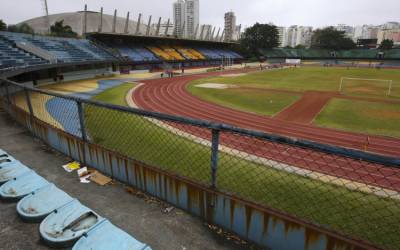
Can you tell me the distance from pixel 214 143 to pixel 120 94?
989 inches

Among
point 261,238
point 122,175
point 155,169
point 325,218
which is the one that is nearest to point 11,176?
point 122,175

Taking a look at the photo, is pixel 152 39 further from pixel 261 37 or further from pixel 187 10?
pixel 187 10

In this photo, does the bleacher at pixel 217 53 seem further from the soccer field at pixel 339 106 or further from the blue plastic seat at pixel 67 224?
the blue plastic seat at pixel 67 224

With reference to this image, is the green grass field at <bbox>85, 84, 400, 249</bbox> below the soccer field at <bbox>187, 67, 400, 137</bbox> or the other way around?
below

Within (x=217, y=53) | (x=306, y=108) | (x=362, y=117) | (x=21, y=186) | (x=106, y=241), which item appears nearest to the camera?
(x=106, y=241)

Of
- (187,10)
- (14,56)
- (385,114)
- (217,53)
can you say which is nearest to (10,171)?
(385,114)

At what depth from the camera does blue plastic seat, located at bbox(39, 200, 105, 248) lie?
3.18m

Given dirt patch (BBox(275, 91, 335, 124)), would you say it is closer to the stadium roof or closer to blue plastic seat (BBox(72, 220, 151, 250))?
blue plastic seat (BBox(72, 220, 151, 250))

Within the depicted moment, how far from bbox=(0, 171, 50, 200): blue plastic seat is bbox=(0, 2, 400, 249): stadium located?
3 centimetres

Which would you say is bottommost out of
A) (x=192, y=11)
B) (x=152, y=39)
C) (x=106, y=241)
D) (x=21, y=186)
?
(x=106, y=241)

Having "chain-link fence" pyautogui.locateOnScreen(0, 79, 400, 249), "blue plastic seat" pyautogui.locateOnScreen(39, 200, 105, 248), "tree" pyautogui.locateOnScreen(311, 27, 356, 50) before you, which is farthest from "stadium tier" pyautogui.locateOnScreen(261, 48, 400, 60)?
"blue plastic seat" pyautogui.locateOnScreen(39, 200, 105, 248)

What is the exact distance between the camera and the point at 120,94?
26.8 m

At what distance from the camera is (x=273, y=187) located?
8.00 meters

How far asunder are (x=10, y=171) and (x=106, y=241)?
2950mm
